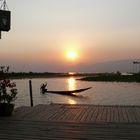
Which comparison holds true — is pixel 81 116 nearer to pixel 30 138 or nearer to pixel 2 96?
pixel 2 96

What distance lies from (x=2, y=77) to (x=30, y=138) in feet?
12.2

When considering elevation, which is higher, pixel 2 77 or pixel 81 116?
pixel 2 77

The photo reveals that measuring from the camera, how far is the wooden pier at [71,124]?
283 inches

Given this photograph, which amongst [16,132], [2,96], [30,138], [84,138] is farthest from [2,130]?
[2,96]

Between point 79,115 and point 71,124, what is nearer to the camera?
point 71,124

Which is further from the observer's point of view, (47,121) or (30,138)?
(47,121)

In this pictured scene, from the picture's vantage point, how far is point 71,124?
8.49 m

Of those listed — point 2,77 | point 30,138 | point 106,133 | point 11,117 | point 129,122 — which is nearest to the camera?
point 30,138

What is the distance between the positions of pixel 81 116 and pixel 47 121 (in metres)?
1.26

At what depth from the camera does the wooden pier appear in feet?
23.6

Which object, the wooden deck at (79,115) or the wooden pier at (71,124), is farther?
the wooden deck at (79,115)

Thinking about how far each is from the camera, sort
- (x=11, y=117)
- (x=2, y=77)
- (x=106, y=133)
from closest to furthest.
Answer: (x=106, y=133) → (x=11, y=117) → (x=2, y=77)

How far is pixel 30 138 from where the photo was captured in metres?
6.91

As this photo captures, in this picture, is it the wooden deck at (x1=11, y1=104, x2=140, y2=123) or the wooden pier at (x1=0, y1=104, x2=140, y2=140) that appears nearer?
the wooden pier at (x1=0, y1=104, x2=140, y2=140)
